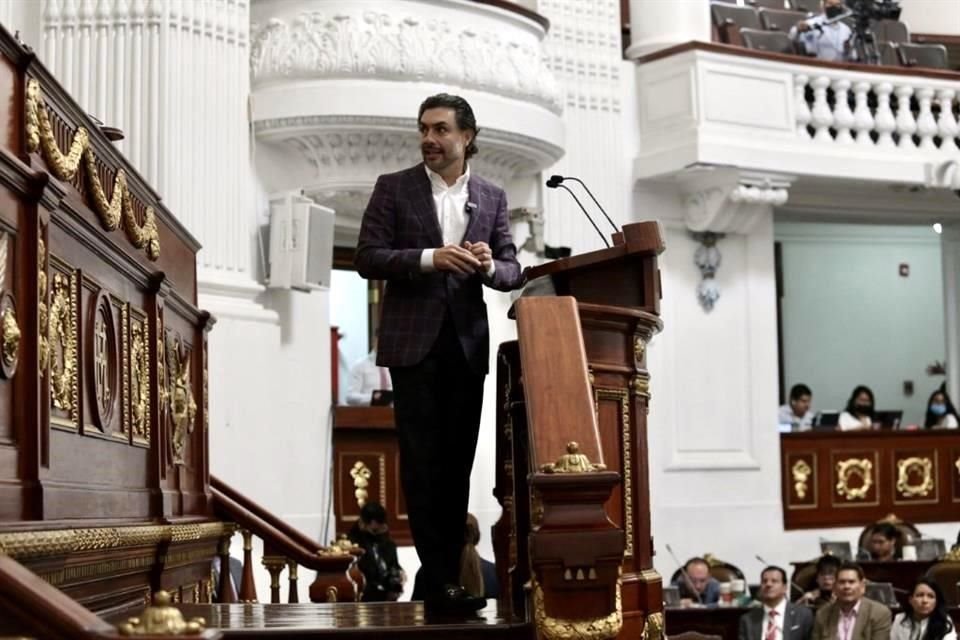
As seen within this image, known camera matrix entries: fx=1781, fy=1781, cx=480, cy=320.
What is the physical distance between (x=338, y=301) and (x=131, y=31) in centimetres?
461

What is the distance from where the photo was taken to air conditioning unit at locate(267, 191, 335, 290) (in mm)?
12023

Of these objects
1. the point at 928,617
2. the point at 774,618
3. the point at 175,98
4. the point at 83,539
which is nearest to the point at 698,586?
the point at 774,618

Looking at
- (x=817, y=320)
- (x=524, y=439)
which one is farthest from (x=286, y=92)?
(x=817, y=320)

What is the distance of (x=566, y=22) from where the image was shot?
46.8 feet

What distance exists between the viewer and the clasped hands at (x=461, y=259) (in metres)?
5.14

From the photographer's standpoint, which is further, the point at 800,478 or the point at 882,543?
the point at 800,478

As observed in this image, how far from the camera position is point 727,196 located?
1457cm

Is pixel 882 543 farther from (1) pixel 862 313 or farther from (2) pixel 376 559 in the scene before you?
(1) pixel 862 313

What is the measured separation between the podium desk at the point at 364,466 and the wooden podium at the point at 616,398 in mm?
7191

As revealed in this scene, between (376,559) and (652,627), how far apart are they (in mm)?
5513

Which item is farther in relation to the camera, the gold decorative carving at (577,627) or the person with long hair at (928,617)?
the person with long hair at (928,617)

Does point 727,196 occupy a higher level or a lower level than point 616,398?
higher

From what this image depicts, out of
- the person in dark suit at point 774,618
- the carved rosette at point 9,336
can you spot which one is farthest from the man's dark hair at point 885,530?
the carved rosette at point 9,336

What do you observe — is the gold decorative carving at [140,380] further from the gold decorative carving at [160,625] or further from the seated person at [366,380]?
the seated person at [366,380]
